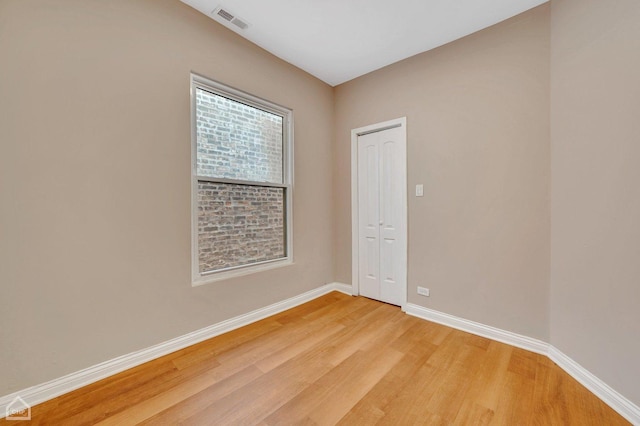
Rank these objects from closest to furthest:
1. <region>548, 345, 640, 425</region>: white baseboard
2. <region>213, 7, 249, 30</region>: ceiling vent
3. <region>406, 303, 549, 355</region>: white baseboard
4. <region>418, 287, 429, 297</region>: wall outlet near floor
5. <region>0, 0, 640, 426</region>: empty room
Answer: <region>548, 345, 640, 425</region>: white baseboard
<region>0, 0, 640, 426</region>: empty room
<region>406, 303, 549, 355</region>: white baseboard
<region>213, 7, 249, 30</region>: ceiling vent
<region>418, 287, 429, 297</region>: wall outlet near floor

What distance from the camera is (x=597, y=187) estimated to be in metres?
1.68

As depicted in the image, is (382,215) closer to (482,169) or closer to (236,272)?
(482,169)

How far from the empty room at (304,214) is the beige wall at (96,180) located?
0.04ft

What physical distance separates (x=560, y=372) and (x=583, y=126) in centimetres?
181

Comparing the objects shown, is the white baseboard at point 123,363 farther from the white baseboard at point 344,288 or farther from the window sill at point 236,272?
the white baseboard at point 344,288

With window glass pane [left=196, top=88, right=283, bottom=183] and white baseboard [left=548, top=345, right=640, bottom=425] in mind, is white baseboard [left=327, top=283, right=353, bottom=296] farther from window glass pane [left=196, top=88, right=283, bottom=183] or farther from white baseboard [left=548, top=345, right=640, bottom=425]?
white baseboard [left=548, top=345, right=640, bottom=425]

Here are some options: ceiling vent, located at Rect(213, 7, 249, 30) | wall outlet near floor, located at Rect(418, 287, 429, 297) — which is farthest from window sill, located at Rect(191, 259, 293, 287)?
ceiling vent, located at Rect(213, 7, 249, 30)

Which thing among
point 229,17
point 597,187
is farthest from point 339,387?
point 229,17

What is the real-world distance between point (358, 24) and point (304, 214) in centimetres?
212

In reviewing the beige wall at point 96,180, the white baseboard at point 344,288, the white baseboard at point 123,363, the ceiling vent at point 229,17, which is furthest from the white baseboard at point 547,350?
the ceiling vent at point 229,17

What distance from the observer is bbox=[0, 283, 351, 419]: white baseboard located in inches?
60.6

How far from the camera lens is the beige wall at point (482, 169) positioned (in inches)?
84.8

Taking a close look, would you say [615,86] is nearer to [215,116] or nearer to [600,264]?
[600,264]

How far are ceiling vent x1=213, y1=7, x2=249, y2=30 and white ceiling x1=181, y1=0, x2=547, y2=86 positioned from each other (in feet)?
0.11
